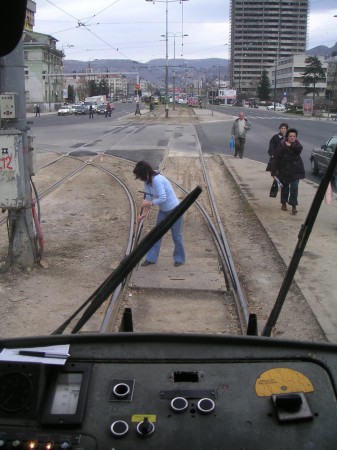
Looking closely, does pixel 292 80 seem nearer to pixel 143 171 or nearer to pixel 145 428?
pixel 143 171

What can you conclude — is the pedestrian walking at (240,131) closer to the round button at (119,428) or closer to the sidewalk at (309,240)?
the sidewalk at (309,240)

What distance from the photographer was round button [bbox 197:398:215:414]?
1.68 m

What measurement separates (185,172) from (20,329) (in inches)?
485

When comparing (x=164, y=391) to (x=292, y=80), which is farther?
(x=292, y=80)

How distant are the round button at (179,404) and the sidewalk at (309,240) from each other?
391 cm

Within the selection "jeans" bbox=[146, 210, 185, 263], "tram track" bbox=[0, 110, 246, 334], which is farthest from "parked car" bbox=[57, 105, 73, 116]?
"jeans" bbox=[146, 210, 185, 263]

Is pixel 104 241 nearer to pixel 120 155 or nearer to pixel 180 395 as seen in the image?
pixel 180 395

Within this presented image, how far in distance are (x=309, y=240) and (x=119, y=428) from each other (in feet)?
25.7

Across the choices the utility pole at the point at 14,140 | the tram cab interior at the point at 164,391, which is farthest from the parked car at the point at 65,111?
the tram cab interior at the point at 164,391

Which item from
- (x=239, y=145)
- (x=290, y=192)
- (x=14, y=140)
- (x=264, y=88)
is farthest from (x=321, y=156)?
(x=264, y=88)

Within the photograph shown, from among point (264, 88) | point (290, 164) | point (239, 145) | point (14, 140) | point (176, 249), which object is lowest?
point (176, 249)

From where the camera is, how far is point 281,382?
1.78m

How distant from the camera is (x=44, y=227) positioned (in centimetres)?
991

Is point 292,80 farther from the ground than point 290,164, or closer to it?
farther from the ground
